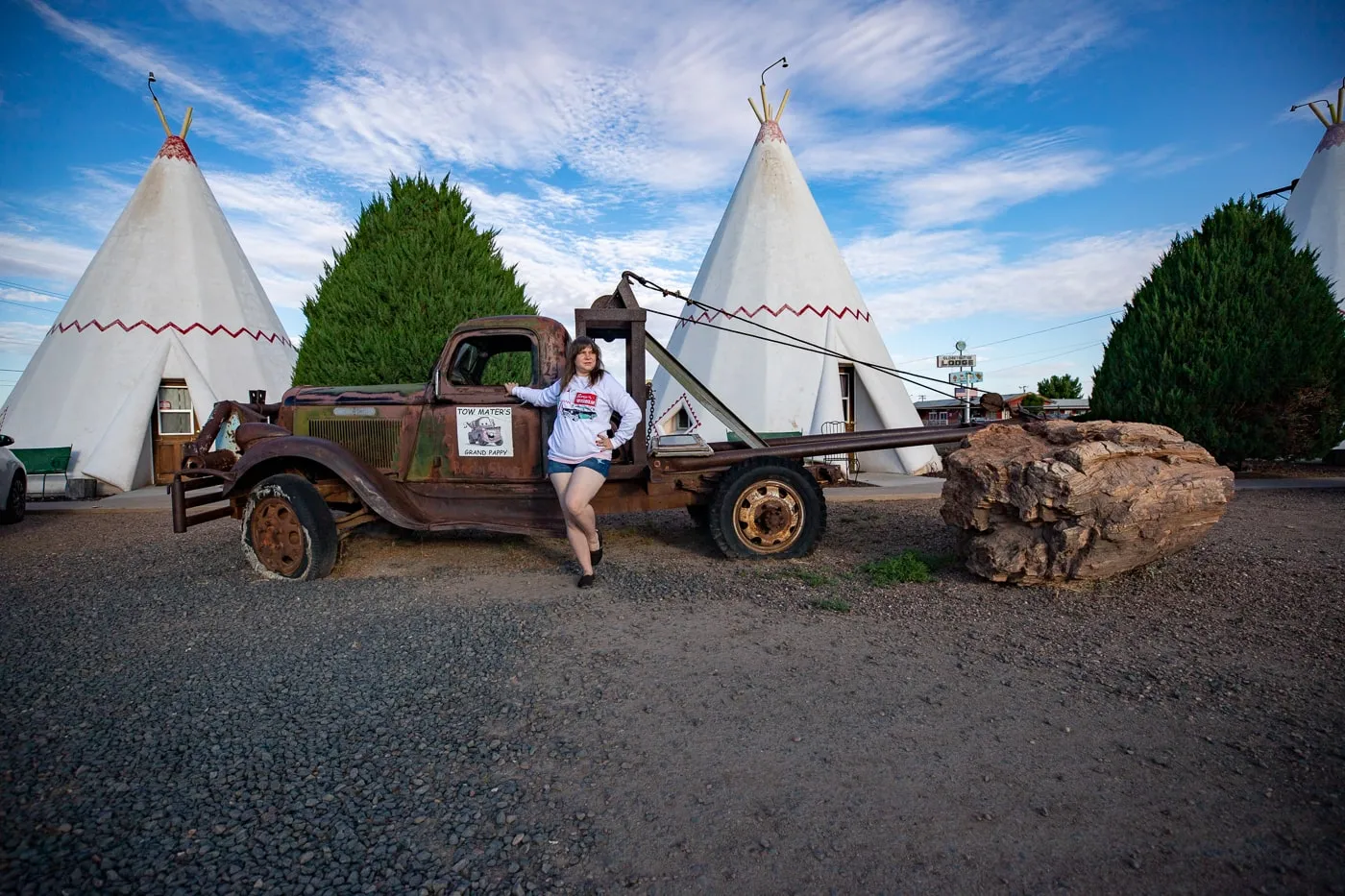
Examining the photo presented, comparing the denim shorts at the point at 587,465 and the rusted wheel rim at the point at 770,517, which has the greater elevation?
the denim shorts at the point at 587,465

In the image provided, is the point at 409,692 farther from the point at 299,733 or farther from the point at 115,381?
the point at 115,381

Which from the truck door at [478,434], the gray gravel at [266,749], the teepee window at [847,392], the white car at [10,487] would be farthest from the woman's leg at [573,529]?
the teepee window at [847,392]

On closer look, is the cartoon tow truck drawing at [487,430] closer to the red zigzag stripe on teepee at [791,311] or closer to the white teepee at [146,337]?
the red zigzag stripe on teepee at [791,311]

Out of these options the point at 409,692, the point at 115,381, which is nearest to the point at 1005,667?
the point at 409,692

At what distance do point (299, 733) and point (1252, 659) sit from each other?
3765mm

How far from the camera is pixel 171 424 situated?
1148cm

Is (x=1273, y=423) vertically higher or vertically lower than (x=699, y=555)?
higher

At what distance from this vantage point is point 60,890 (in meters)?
1.54

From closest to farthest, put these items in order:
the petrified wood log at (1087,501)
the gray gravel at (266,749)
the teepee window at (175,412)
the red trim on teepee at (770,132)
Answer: the gray gravel at (266,749) < the petrified wood log at (1087,501) < the teepee window at (175,412) < the red trim on teepee at (770,132)

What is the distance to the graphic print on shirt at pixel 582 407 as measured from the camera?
4191mm

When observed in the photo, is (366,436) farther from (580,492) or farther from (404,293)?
(404,293)

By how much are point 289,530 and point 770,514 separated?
3303mm

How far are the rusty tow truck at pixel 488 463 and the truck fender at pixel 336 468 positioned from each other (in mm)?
10

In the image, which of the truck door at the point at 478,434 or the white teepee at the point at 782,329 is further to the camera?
the white teepee at the point at 782,329
